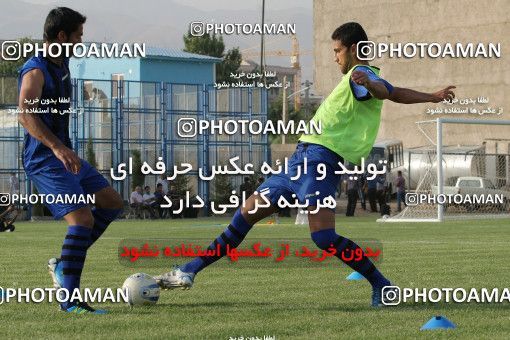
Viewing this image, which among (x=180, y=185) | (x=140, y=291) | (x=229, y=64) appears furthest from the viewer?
(x=229, y=64)

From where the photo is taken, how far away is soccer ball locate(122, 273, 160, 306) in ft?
30.7

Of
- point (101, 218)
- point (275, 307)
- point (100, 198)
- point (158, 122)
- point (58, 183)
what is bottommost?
point (275, 307)

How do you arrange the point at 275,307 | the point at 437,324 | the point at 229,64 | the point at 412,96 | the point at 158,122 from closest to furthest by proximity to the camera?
the point at 437,324, the point at 412,96, the point at 275,307, the point at 158,122, the point at 229,64

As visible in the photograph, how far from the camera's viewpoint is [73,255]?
9.11m

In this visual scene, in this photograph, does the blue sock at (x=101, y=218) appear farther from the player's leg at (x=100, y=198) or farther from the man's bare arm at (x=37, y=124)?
the man's bare arm at (x=37, y=124)

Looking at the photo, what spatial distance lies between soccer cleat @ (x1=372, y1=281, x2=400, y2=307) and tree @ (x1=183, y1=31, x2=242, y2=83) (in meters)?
83.5

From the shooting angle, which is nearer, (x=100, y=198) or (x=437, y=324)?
(x=437, y=324)

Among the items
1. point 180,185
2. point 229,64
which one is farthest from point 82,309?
point 229,64

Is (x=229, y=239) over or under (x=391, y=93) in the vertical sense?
under

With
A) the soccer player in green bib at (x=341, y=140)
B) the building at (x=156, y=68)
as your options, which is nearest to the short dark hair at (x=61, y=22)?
the soccer player in green bib at (x=341, y=140)

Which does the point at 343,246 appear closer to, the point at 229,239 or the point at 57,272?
the point at 229,239

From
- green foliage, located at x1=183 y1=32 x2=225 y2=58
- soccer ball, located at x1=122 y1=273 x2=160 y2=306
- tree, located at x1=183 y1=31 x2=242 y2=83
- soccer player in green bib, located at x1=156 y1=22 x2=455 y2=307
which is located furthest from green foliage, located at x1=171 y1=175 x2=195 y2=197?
green foliage, located at x1=183 y1=32 x2=225 y2=58

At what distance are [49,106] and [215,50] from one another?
85.2 meters

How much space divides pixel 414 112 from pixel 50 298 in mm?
69059
